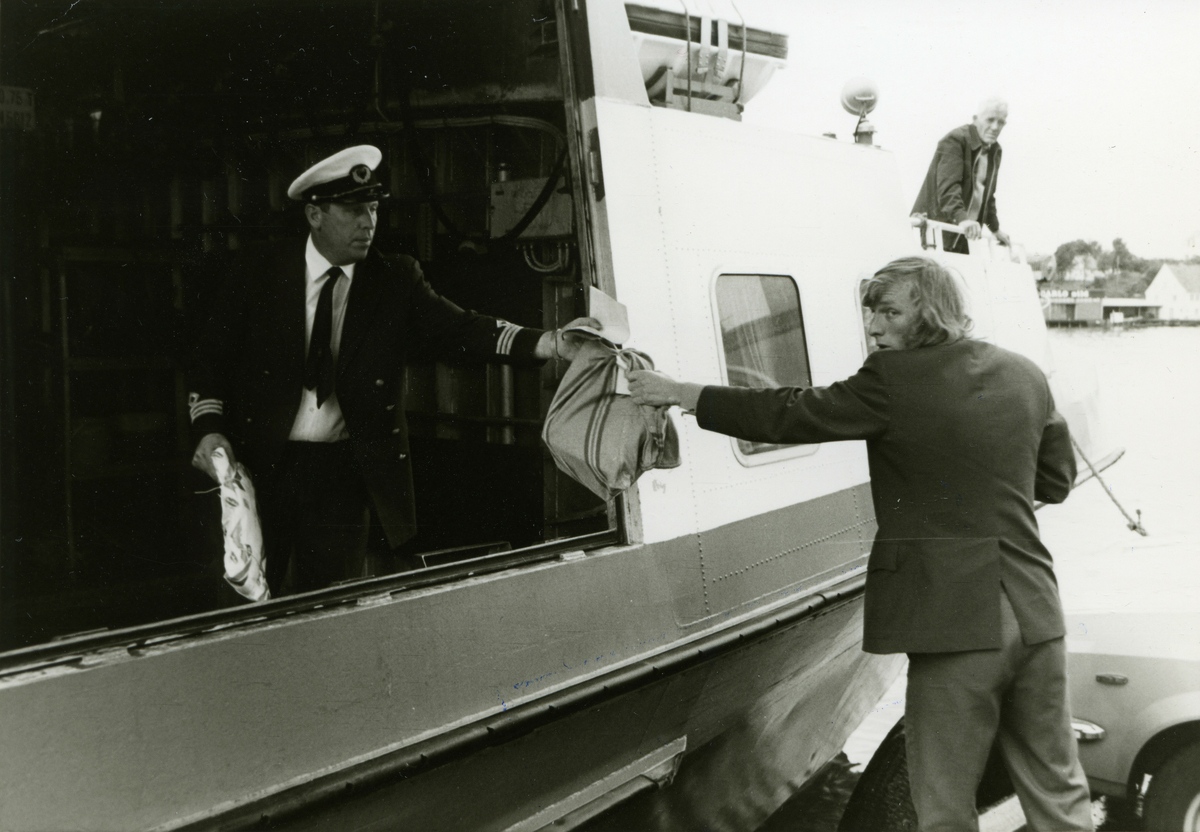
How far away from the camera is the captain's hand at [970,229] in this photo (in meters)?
5.60

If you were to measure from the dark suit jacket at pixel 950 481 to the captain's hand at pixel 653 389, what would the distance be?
306mm

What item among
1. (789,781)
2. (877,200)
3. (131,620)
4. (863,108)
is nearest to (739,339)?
(877,200)

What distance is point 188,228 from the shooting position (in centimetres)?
354

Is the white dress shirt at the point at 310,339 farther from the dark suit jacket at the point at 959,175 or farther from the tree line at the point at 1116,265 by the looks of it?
the dark suit jacket at the point at 959,175

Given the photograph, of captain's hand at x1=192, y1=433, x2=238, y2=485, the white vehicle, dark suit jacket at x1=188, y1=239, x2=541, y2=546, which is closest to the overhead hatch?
the white vehicle

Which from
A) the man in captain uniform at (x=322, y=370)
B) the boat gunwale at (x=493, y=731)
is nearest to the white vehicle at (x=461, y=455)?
the boat gunwale at (x=493, y=731)

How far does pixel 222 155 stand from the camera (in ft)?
11.9

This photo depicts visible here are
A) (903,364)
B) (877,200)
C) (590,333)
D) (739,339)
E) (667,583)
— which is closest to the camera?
(903,364)

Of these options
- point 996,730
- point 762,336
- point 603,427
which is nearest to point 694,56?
point 762,336

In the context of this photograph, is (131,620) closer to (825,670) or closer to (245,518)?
(245,518)

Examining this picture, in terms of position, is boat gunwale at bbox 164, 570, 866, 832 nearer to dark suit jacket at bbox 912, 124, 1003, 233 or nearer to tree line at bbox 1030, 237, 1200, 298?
tree line at bbox 1030, 237, 1200, 298

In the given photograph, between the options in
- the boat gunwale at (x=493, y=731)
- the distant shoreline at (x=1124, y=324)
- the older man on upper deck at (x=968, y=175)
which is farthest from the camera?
the older man on upper deck at (x=968, y=175)

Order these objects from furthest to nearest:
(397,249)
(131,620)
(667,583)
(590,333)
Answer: (397,249) → (131,620) → (667,583) → (590,333)

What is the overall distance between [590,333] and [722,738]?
5.45ft
